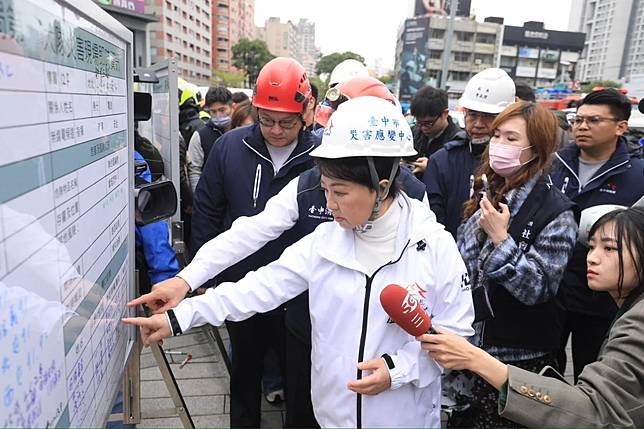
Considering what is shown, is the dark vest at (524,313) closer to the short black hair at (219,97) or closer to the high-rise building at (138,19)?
the short black hair at (219,97)

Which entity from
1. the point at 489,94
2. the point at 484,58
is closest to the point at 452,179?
the point at 489,94

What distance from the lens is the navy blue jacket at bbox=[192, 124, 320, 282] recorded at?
253 cm

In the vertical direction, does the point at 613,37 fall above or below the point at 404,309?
above

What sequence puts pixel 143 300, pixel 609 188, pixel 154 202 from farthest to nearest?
pixel 609 188
pixel 154 202
pixel 143 300

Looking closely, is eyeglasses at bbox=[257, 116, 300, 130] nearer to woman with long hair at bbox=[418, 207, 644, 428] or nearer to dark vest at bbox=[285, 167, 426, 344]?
dark vest at bbox=[285, 167, 426, 344]

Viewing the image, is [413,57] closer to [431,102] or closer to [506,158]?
[431,102]

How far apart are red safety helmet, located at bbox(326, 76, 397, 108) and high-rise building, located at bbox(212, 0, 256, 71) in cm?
5132

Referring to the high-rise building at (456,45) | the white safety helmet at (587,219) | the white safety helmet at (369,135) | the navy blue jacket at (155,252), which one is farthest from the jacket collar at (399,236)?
the high-rise building at (456,45)

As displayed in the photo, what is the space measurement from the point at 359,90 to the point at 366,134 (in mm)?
1502

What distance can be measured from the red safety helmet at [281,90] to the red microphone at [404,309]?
1394 millimetres

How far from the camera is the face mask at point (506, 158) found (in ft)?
7.19

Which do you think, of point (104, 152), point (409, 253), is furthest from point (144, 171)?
point (409, 253)

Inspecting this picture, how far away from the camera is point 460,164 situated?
289cm

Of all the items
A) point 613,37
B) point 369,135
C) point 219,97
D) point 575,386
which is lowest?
point 575,386
